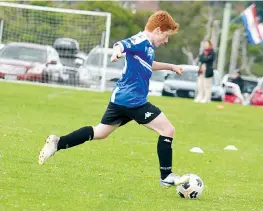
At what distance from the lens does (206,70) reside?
28609 mm

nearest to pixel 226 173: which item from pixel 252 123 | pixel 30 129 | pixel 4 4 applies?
pixel 30 129

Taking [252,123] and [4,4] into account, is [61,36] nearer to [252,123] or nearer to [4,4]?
[4,4]

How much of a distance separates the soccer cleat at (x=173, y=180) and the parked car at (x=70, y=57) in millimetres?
19624

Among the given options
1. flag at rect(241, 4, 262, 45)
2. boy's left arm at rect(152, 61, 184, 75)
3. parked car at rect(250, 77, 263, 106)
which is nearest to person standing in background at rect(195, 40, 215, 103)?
flag at rect(241, 4, 262, 45)

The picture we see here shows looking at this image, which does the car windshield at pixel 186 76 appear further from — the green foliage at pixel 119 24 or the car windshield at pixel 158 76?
the green foliage at pixel 119 24

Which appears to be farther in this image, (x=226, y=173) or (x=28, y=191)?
(x=226, y=173)

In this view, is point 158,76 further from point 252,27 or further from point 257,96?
point 257,96

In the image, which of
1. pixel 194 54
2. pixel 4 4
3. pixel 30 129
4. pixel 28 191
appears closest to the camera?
pixel 28 191

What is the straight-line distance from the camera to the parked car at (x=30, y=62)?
28250 millimetres

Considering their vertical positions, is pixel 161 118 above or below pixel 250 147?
above

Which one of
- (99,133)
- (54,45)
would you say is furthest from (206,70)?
(99,133)

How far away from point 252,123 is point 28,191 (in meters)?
14.1

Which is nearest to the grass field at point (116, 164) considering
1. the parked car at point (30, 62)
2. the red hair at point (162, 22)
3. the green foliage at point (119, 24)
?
the red hair at point (162, 22)

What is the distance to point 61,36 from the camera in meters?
30.7
